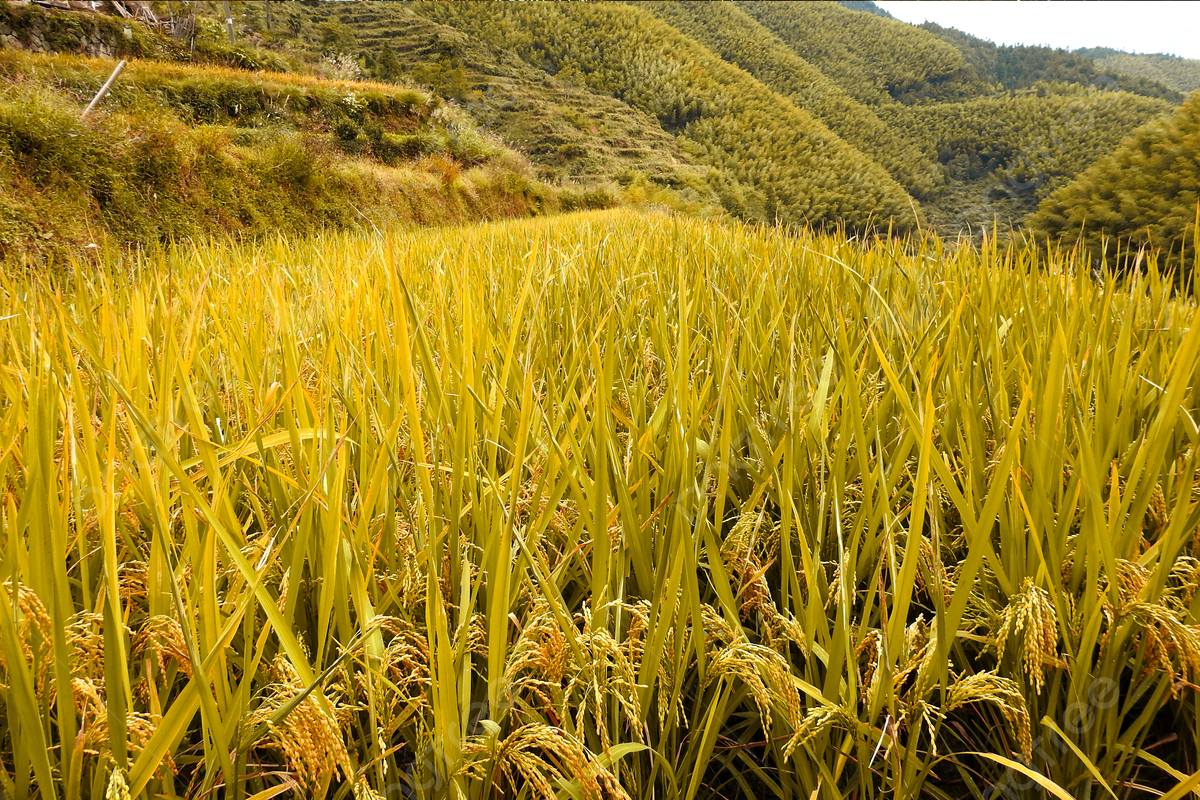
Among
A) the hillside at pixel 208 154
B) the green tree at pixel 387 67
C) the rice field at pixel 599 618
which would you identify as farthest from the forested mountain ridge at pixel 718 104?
the rice field at pixel 599 618

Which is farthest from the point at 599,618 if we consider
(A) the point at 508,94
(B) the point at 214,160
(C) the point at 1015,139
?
(C) the point at 1015,139

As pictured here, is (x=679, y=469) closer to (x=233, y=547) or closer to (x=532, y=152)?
(x=233, y=547)

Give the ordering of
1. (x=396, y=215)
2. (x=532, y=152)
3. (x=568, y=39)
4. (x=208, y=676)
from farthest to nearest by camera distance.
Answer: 1. (x=568, y=39)
2. (x=532, y=152)
3. (x=396, y=215)
4. (x=208, y=676)

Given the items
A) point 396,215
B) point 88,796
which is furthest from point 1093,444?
point 396,215

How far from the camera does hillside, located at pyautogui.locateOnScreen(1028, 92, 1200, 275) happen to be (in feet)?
43.7

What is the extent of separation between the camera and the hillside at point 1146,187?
1332 centimetres

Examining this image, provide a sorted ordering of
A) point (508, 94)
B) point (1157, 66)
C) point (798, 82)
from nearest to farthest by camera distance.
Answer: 1. point (508, 94)
2. point (798, 82)
3. point (1157, 66)

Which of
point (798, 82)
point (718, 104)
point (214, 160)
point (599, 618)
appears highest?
point (798, 82)

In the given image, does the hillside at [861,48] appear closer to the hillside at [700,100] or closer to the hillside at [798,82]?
the hillside at [798,82]

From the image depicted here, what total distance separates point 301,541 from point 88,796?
9.7 inches

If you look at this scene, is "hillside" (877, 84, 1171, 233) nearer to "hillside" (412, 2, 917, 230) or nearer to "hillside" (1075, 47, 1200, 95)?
"hillside" (412, 2, 917, 230)

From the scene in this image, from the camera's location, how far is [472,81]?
32062 millimetres

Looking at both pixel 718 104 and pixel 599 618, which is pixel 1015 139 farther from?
pixel 599 618

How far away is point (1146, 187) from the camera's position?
15.2 metres
